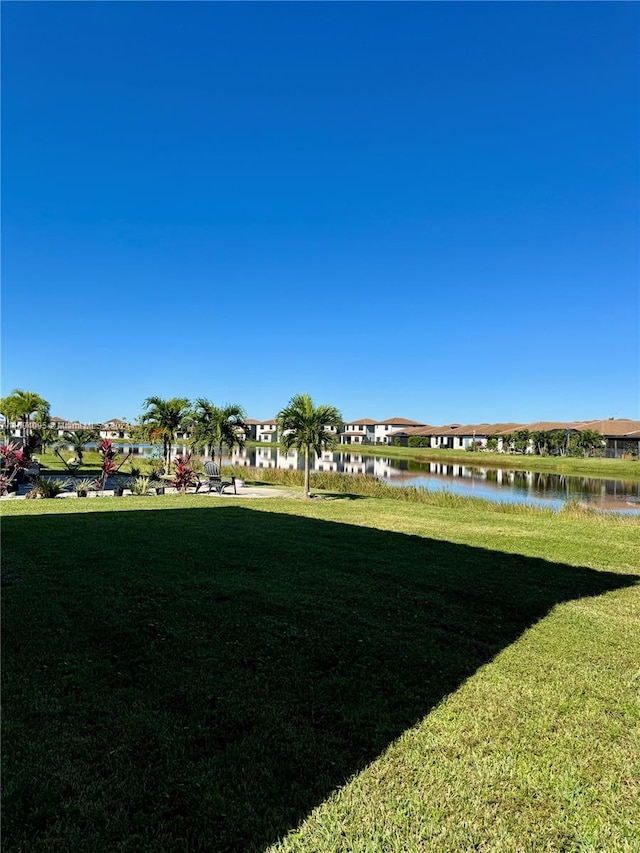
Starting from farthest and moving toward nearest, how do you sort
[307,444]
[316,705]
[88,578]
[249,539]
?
[307,444], [249,539], [88,578], [316,705]

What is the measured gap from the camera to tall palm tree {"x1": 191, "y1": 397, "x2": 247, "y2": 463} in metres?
25.2

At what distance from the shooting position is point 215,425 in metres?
25.2

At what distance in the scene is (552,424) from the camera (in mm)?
84375

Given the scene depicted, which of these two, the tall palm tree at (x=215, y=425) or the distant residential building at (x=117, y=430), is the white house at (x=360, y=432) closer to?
the distant residential building at (x=117, y=430)

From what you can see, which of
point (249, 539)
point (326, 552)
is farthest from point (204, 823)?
point (249, 539)

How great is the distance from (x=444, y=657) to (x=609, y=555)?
606 centimetres

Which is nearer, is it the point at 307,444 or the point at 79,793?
the point at 79,793

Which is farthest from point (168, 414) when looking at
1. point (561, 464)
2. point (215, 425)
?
point (561, 464)

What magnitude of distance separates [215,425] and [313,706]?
2261 centimetres

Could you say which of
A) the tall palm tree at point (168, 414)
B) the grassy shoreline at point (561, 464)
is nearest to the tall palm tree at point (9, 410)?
the tall palm tree at point (168, 414)

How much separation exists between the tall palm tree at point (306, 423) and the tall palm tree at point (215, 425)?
27.2 ft

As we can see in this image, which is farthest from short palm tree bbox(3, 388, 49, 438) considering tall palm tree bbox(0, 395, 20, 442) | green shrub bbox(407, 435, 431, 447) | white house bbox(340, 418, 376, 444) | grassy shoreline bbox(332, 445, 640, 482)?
white house bbox(340, 418, 376, 444)

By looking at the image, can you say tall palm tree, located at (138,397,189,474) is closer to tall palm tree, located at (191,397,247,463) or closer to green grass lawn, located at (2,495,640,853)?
tall palm tree, located at (191,397,247,463)

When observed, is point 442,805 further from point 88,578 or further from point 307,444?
point 307,444
